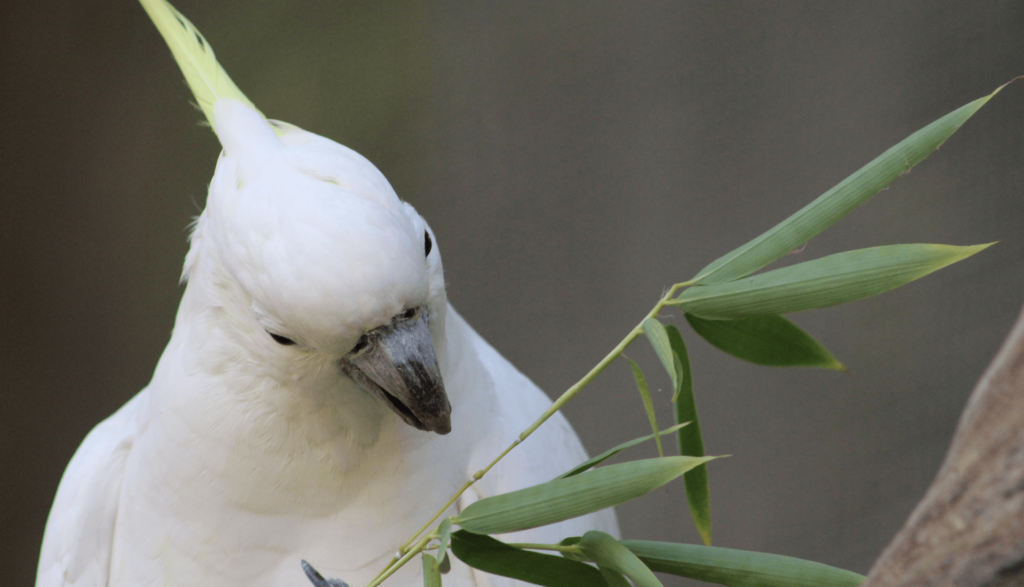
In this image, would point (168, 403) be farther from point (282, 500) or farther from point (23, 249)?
point (23, 249)

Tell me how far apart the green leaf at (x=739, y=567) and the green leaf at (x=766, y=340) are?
150mm

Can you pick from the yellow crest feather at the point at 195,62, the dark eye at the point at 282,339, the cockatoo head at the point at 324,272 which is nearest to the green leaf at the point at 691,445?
the cockatoo head at the point at 324,272

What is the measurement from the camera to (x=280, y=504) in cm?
75

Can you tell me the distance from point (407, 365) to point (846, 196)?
1.14 ft

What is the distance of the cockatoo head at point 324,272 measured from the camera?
1.84ft

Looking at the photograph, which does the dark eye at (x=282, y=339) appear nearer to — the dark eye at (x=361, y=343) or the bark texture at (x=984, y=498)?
the dark eye at (x=361, y=343)

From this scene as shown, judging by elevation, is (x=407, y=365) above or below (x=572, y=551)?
above

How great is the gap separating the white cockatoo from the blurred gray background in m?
0.93

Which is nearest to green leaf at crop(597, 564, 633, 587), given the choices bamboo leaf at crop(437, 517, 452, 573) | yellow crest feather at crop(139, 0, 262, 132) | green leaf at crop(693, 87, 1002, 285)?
bamboo leaf at crop(437, 517, 452, 573)

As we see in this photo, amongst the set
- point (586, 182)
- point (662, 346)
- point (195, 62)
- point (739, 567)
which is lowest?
point (739, 567)

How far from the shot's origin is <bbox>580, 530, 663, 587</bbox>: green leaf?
50cm

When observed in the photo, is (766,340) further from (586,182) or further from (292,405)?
(586,182)

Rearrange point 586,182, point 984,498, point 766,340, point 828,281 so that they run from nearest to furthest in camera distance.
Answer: point 984,498
point 828,281
point 766,340
point 586,182

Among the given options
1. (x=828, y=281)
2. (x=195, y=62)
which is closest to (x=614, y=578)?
(x=828, y=281)
